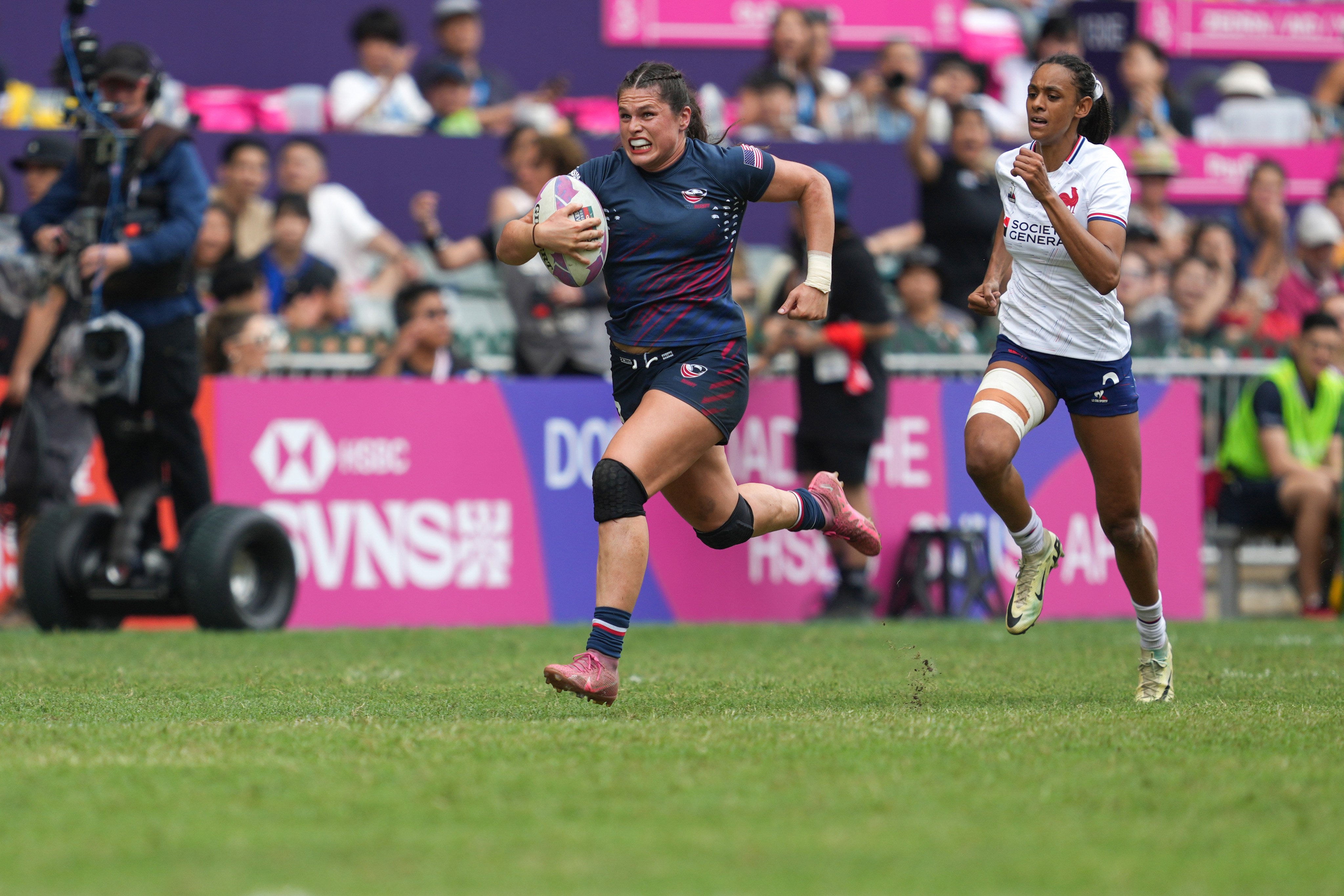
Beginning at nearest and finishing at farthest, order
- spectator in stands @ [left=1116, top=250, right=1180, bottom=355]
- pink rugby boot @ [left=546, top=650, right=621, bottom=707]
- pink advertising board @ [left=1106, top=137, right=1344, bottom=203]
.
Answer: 1. pink rugby boot @ [left=546, top=650, right=621, bottom=707]
2. spectator in stands @ [left=1116, top=250, right=1180, bottom=355]
3. pink advertising board @ [left=1106, top=137, right=1344, bottom=203]

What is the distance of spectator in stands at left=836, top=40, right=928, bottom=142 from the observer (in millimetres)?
16609

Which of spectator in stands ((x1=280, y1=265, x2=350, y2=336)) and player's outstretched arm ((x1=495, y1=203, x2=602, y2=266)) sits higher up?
player's outstretched arm ((x1=495, y1=203, x2=602, y2=266))

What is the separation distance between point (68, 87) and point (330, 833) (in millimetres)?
7280

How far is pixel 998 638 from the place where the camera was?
1034 centimetres

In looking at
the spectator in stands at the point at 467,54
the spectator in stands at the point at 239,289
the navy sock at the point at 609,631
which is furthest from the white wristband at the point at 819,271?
the spectator in stands at the point at 467,54

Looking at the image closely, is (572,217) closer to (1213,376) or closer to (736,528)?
(736,528)

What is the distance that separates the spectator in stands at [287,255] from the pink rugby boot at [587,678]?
24.9 feet

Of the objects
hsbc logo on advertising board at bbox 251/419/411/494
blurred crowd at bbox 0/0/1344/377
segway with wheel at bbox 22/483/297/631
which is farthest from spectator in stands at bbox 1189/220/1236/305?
segway with wheel at bbox 22/483/297/631

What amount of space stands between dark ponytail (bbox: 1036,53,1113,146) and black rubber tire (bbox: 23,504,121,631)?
19.2 ft

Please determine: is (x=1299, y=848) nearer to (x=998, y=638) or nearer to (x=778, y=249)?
(x=998, y=638)

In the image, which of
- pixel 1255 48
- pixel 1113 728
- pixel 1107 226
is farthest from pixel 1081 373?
pixel 1255 48

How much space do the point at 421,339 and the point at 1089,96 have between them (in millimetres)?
6313

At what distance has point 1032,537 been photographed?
7.12 m

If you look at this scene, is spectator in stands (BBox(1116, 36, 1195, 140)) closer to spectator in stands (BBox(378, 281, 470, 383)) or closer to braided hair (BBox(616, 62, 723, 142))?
spectator in stands (BBox(378, 281, 470, 383))
